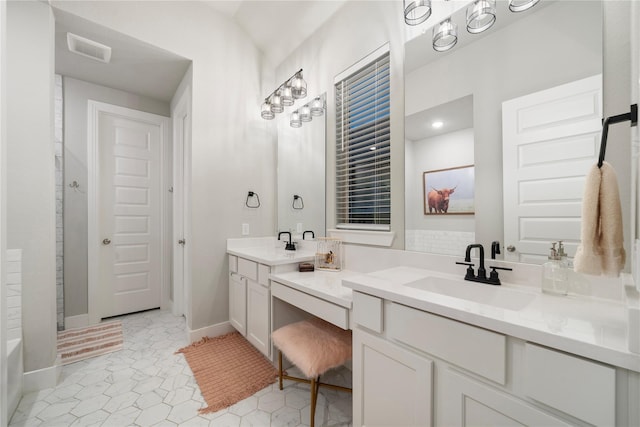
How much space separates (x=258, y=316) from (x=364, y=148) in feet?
5.11

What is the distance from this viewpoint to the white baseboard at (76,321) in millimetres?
2715

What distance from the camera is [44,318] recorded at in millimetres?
1795

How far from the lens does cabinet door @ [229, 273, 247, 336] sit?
2.26 metres

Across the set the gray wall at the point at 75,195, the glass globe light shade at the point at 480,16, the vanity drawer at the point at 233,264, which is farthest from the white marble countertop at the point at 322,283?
the gray wall at the point at 75,195

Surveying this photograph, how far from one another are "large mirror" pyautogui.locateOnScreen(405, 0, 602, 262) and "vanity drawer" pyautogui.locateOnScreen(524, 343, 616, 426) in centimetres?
60

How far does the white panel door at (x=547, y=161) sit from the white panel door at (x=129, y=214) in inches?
143

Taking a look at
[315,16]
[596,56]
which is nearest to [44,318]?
[315,16]

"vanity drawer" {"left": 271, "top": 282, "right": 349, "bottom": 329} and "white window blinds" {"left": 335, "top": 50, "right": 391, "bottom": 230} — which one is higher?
"white window blinds" {"left": 335, "top": 50, "right": 391, "bottom": 230}

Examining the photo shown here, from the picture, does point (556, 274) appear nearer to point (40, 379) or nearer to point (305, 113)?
point (305, 113)

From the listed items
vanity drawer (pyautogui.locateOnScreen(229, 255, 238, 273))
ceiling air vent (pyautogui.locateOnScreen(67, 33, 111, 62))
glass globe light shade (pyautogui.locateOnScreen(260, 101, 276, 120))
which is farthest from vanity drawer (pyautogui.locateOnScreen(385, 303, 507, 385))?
ceiling air vent (pyautogui.locateOnScreen(67, 33, 111, 62))

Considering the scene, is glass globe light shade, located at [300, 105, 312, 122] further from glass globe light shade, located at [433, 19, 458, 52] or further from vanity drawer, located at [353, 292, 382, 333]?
vanity drawer, located at [353, 292, 382, 333]

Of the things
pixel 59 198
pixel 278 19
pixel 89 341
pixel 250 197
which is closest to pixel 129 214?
pixel 59 198

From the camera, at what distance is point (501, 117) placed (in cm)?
125

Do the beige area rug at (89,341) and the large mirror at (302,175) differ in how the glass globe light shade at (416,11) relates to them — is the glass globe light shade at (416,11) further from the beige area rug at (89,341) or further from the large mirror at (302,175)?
the beige area rug at (89,341)
